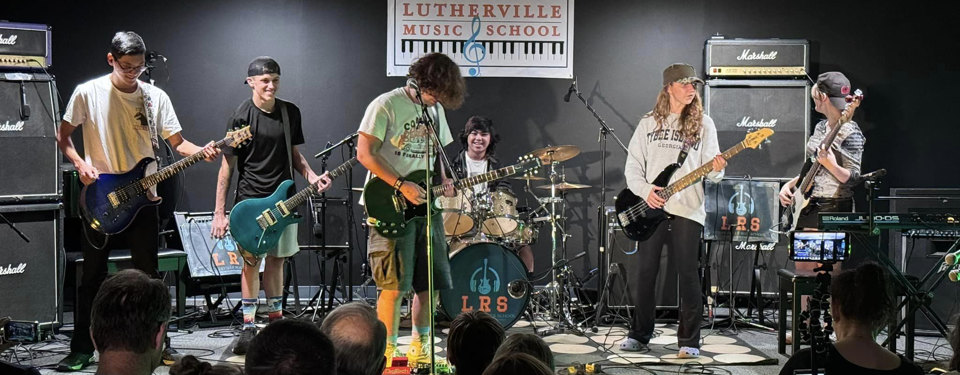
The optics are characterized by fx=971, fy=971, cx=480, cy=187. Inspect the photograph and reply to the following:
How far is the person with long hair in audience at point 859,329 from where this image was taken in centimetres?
323

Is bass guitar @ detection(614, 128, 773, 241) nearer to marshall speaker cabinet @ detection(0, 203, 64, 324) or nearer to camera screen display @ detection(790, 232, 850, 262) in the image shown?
camera screen display @ detection(790, 232, 850, 262)

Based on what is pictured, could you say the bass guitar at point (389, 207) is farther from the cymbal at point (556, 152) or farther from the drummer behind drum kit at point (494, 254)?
the cymbal at point (556, 152)

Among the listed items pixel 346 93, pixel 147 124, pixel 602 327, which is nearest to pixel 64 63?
pixel 346 93

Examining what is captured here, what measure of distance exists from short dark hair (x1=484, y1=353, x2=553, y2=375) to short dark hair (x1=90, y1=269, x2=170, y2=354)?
1.14 metres

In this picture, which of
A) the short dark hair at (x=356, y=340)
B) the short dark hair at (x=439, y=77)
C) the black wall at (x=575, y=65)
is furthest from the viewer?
the black wall at (x=575, y=65)

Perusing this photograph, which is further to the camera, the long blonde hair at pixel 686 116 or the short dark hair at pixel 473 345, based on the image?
the long blonde hair at pixel 686 116

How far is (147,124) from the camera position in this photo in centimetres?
622

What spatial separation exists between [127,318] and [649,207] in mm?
4118

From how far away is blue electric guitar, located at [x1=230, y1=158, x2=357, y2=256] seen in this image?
254 inches

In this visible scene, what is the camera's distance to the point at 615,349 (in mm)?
6828

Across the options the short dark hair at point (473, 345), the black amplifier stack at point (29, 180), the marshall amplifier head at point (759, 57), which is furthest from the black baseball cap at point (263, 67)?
the marshall amplifier head at point (759, 57)

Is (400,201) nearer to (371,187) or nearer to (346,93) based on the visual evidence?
(371,187)

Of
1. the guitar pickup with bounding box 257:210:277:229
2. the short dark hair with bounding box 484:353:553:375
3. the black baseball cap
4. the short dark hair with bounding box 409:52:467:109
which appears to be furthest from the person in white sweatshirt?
the short dark hair with bounding box 484:353:553:375

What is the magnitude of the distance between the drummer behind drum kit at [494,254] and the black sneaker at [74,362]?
2531mm
